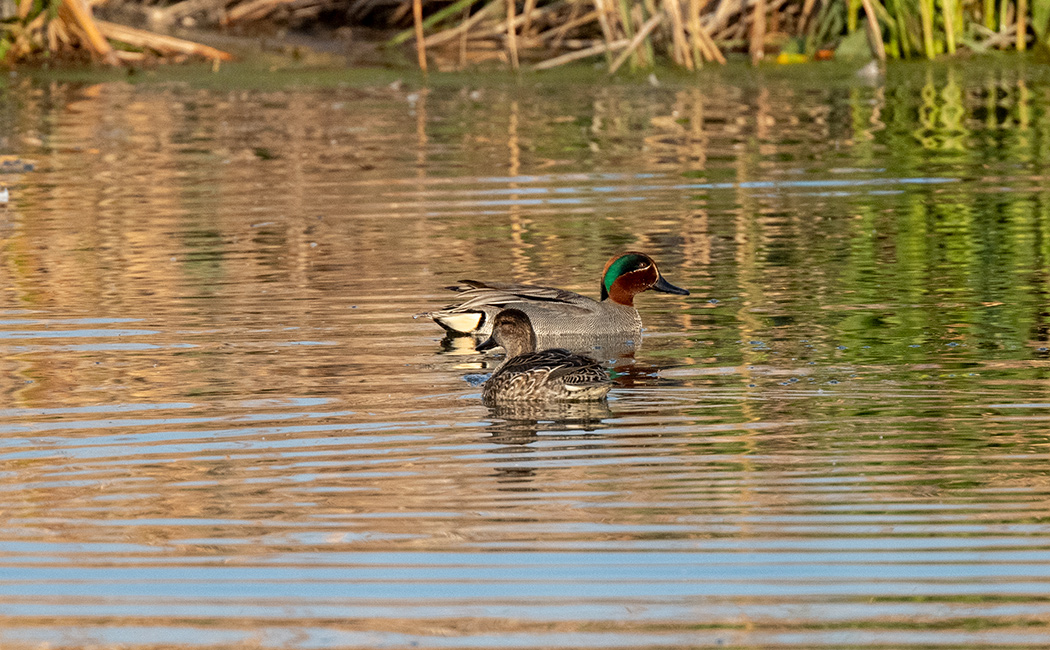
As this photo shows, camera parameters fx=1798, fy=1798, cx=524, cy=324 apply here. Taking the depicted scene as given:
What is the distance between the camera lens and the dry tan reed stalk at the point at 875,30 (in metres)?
18.6

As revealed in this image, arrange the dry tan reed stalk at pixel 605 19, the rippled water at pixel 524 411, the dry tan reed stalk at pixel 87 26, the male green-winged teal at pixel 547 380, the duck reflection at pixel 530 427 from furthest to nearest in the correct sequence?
1. the dry tan reed stalk at pixel 87 26
2. the dry tan reed stalk at pixel 605 19
3. the male green-winged teal at pixel 547 380
4. the duck reflection at pixel 530 427
5. the rippled water at pixel 524 411

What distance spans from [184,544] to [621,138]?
429 inches

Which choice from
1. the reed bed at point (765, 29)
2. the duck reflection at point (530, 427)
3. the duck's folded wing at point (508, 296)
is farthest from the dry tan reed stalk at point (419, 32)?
the duck reflection at point (530, 427)

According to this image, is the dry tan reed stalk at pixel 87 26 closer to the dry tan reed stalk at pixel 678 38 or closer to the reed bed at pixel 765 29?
the reed bed at pixel 765 29

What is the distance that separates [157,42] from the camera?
20922 millimetres

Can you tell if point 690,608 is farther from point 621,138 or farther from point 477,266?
point 621,138

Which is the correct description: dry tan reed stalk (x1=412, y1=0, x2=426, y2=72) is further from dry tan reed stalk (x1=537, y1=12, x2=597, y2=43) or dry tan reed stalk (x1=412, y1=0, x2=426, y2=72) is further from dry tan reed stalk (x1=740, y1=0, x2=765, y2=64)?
dry tan reed stalk (x1=740, y1=0, x2=765, y2=64)

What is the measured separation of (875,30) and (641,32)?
2500 mm

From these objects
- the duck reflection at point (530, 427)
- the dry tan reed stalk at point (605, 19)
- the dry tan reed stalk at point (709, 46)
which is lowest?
the duck reflection at point (530, 427)

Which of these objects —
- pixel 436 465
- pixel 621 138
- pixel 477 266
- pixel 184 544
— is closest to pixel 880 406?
pixel 436 465

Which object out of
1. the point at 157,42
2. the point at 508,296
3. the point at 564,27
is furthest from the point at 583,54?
the point at 508,296

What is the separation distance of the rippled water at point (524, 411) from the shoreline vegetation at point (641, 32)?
480 cm

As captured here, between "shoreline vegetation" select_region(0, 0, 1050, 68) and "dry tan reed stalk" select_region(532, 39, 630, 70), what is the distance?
0.02 meters

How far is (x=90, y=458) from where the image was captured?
19.1 feet
